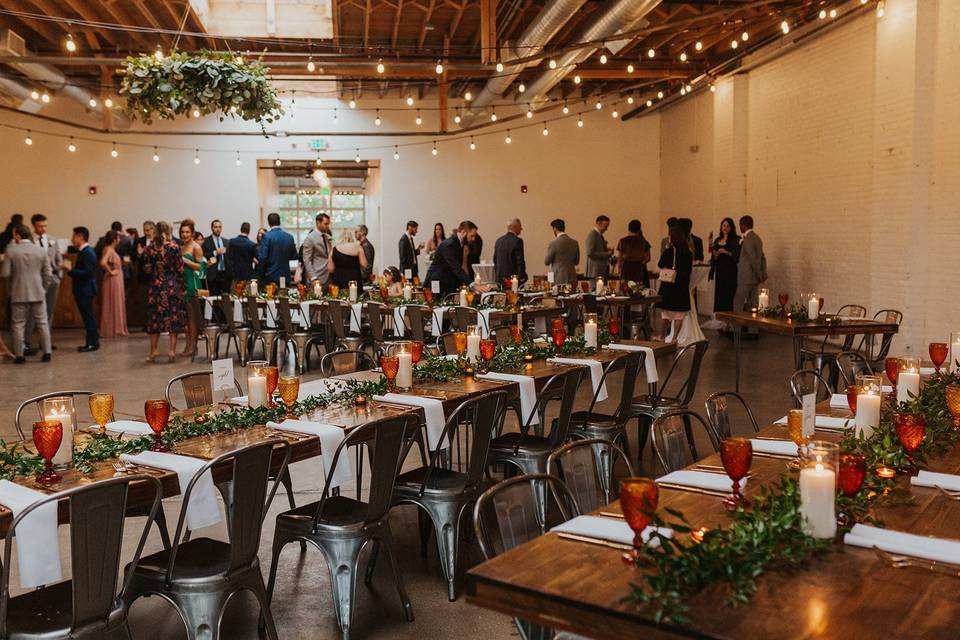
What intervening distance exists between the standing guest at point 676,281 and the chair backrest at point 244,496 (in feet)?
25.4

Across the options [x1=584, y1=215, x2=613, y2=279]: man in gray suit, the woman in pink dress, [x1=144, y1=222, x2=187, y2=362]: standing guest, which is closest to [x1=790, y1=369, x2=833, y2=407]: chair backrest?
[x1=584, y1=215, x2=613, y2=279]: man in gray suit

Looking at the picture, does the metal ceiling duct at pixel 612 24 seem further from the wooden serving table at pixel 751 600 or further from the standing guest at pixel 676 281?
the wooden serving table at pixel 751 600

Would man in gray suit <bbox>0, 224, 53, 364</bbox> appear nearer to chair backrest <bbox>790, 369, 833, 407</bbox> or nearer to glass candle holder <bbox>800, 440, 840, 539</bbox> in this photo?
chair backrest <bbox>790, 369, 833, 407</bbox>

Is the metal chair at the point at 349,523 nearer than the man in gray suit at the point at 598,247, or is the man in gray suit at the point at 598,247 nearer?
the metal chair at the point at 349,523

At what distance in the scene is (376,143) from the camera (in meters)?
17.7

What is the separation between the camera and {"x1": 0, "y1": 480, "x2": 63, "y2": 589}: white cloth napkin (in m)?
2.57

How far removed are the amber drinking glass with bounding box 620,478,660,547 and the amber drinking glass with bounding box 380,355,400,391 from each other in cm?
251

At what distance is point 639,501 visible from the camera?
6.75ft

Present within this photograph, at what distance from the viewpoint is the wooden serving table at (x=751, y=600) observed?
1755 mm

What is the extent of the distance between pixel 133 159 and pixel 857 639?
56.3 feet

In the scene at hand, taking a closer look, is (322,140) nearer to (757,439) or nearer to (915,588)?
(757,439)

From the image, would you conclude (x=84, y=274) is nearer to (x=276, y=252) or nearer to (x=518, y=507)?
A: (x=276, y=252)

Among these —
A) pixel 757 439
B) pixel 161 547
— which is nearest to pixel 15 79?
pixel 161 547

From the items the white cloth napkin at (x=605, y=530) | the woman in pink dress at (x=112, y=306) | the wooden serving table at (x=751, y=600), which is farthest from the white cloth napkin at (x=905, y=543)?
the woman in pink dress at (x=112, y=306)
